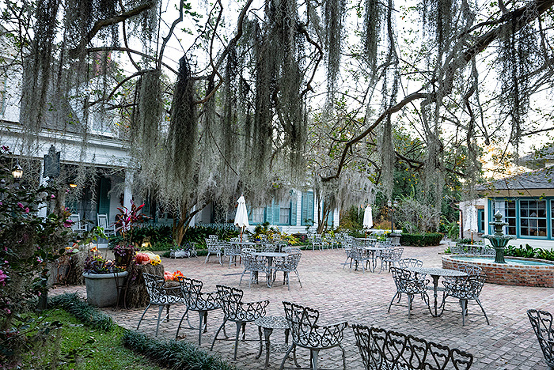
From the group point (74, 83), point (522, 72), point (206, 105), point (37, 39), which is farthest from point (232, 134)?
point (522, 72)

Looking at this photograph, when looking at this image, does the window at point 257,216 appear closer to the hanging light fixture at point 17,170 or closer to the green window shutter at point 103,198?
the green window shutter at point 103,198

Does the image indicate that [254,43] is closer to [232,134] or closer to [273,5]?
[273,5]

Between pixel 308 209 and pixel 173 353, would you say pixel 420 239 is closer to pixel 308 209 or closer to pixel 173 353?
pixel 308 209

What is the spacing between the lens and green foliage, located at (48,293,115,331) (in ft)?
14.9

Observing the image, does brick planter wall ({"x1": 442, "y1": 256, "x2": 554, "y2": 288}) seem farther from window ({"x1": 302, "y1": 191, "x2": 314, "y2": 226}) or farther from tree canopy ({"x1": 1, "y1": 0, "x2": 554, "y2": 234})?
window ({"x1": 302, "y1": 191, "x2": 314, "y2": 226})

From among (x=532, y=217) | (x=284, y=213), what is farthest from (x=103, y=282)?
(x=532, y=217)

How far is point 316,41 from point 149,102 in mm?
1583

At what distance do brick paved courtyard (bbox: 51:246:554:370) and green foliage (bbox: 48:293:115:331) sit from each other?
251 mm

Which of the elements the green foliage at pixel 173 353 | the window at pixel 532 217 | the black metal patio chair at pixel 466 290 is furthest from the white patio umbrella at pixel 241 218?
the window at pixel 532 217

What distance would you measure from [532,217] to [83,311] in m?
14.7

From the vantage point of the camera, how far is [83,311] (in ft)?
16.2

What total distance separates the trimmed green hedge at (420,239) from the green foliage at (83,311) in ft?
55.0

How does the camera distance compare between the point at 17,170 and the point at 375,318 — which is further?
the point at 375,318

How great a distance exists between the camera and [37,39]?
2.13m
